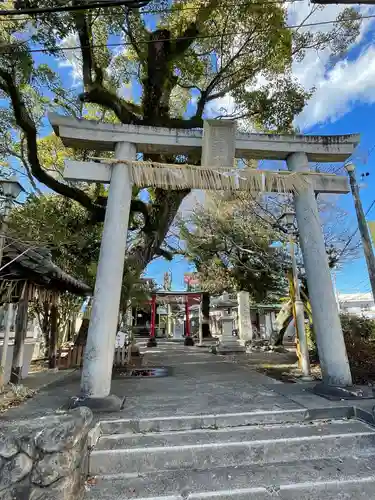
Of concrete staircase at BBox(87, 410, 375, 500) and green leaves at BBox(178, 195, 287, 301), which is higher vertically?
green leaves at BBox(178, 195, 287, 301)

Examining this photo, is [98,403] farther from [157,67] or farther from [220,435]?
[157,67]

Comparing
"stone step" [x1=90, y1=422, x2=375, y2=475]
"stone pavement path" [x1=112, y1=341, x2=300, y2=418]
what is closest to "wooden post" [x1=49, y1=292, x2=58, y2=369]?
"stone pavement path" [x1=112, y1=341, x2=300, y2=418]

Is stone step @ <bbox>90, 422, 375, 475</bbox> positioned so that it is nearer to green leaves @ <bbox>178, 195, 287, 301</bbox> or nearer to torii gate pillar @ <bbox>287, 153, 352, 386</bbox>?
torii gate pillar @ <bbox>287, 153, 352, 386</bbox>

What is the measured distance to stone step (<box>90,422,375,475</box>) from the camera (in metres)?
2.71

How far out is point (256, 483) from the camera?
7.95 feet

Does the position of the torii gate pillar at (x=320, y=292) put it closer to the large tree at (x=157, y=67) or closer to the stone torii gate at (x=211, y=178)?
the stone torii gate at (x=211, y=178)

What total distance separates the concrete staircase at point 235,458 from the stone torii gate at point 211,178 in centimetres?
114

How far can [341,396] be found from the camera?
3875 millimetres

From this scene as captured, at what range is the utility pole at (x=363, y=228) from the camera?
5693mm

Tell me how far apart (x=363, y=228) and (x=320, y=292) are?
2.27 metres

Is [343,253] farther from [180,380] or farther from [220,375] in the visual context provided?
[180,380]

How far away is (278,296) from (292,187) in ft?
52.1

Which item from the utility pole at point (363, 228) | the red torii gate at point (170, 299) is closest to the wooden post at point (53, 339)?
the utility pole at point (363, 228)

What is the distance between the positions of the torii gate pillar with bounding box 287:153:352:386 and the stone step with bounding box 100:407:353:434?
2.70 ft
